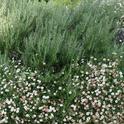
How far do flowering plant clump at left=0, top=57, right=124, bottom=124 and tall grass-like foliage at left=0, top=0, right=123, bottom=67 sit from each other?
1.01ft

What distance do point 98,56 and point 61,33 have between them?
82 centimetres

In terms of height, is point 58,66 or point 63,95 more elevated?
point 58,66

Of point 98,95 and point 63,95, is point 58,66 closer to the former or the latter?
point 63,95

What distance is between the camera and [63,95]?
17.8 ft

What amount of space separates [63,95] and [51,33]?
1.26 meters

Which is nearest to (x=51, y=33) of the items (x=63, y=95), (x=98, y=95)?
(x=63, y=95)

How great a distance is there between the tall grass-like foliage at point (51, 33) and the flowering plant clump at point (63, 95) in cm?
31

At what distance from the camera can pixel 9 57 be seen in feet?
20.5

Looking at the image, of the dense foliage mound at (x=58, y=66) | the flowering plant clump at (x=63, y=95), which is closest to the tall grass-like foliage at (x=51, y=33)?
the dense foliage mound at (x=58, y=66)

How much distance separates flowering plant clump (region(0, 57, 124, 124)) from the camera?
5191mm

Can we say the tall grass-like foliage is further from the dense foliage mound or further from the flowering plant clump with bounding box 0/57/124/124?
the flowering plant clump with bounding box 0/57/124/124

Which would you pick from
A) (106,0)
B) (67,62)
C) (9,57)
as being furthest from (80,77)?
(106,0)

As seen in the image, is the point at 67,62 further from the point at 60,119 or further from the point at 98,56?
the point at 60,119

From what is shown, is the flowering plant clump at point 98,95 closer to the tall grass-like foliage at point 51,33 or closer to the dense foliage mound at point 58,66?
the dense foliage mound at point 58,66
